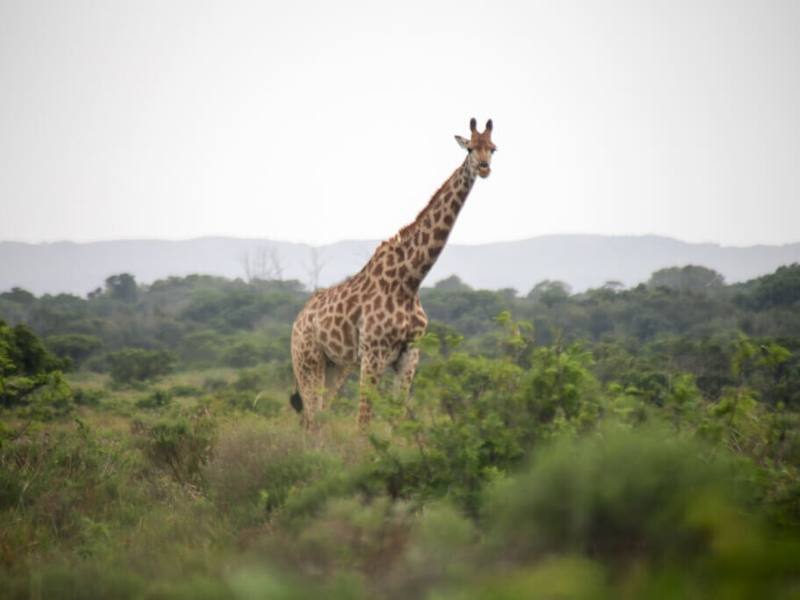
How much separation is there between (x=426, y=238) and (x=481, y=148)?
1.04 m

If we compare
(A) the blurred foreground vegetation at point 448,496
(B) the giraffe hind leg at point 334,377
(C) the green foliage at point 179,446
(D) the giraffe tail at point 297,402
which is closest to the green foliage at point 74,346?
(A) the blurred foreground vegetation at point 448,496

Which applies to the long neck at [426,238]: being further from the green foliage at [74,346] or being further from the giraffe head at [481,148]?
the green foliage at [74,346]

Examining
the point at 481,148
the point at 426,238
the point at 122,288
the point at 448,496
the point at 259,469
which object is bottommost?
the point at 259,469

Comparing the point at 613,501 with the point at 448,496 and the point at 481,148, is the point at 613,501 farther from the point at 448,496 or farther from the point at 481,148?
the point at 481,148

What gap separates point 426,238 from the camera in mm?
7629

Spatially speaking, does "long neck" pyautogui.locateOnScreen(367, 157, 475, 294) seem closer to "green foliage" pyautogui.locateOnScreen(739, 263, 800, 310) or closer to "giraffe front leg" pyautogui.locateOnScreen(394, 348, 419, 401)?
"giraffe front leg" pyautogui.locateOnScreen(394, 348, 419, 401)

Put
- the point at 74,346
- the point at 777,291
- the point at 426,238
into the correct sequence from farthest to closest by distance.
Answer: the point at 74,346 → the point at 777,291 → the point at 426,238

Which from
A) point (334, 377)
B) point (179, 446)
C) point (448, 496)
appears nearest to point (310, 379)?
point (334, 377)

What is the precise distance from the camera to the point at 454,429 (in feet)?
15.1

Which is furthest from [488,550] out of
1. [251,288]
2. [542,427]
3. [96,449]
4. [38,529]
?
[251,288]

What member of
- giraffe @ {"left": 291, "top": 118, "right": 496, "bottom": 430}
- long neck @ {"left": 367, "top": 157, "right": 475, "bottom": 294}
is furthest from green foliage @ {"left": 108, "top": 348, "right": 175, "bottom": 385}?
long neck @ {"left": 367, "top": 157, "right": 475, "bottom": 294}

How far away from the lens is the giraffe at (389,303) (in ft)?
23.9

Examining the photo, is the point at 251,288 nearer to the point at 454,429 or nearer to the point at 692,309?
the point at 692,309

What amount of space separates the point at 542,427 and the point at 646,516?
159cm
